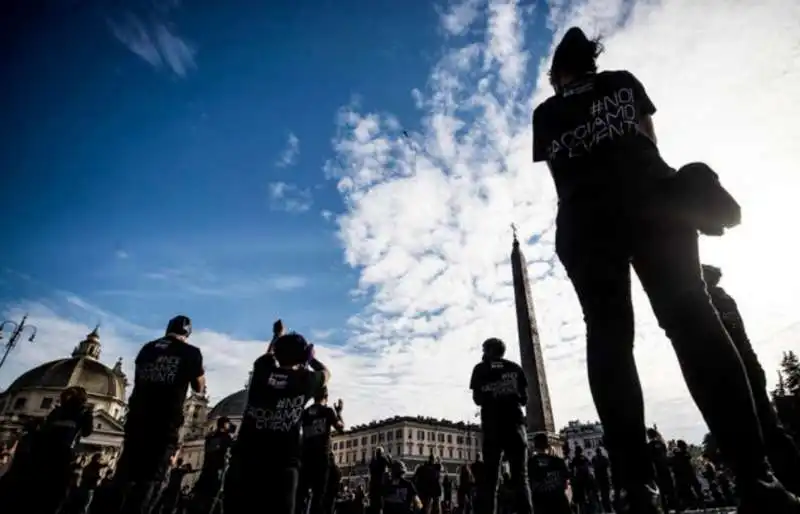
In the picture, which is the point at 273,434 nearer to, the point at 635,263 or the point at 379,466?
the point at 635,263

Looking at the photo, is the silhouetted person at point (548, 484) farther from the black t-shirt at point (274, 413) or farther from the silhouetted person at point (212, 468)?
the silhouetted person at point (212, 468)

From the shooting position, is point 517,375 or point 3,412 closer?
point 517,375

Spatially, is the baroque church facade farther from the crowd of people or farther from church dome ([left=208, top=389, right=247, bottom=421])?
the crowd of people

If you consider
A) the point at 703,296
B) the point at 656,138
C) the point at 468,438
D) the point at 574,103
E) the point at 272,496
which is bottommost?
the point at 272,496

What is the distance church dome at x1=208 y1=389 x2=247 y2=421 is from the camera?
8006 centimetres

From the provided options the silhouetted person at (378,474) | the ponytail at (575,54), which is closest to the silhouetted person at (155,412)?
the ponytail at (575,54)

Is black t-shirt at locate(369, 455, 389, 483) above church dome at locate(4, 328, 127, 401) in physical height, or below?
below

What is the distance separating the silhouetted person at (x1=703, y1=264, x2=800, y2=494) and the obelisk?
29.9 metres

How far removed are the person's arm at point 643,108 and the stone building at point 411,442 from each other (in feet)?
253

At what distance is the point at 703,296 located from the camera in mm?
1577

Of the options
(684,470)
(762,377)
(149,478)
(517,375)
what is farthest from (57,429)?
(684,470)

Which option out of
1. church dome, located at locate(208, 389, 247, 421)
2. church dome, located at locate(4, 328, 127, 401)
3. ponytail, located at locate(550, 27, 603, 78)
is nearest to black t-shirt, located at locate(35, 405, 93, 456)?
ponytail, located at locate(550, 27, 603, 78)

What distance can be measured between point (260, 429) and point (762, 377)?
394cm

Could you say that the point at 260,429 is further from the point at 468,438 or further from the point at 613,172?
the point at 468,438
